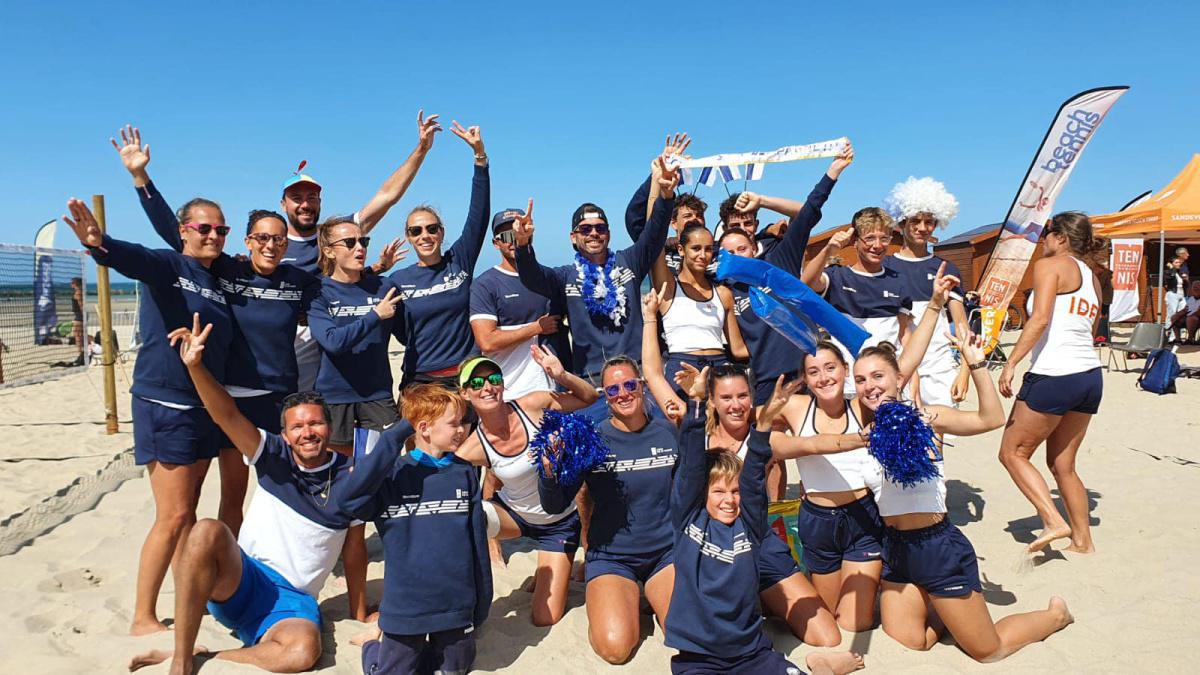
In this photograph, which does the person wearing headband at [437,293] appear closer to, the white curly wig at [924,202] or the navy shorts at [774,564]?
the navy shorts at [774,564]

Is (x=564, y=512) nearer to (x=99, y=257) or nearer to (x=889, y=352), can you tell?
(x=889, y=352)

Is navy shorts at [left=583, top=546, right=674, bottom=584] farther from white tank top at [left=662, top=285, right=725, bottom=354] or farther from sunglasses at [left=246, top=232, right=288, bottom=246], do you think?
sunglasses at [left=246, top=232, right=288, bottom=246]

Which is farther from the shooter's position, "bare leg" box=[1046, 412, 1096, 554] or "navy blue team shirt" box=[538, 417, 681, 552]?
"bare leg" box=[1046, 412, 1096, 554]

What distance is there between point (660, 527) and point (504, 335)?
5.61ft

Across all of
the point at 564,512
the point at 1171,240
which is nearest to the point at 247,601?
the point at 564,512

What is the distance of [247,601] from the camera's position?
3.77 m

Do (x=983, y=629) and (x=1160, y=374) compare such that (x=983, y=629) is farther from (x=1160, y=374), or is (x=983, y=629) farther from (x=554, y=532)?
(x=1160, y=374)

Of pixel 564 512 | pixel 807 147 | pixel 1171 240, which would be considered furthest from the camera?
pixel 1171 240

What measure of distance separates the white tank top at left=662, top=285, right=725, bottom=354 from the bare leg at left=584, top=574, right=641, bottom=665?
1.68m

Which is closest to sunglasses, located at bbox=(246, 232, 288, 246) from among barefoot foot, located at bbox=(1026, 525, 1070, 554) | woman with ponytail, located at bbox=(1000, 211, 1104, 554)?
woman with ponytail, located at bbox=(1000, 211, 1104, 554)

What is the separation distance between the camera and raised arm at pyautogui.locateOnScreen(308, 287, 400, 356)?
4.60m

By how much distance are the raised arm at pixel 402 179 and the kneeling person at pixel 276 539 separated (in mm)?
1835

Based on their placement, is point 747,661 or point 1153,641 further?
point 1153,641

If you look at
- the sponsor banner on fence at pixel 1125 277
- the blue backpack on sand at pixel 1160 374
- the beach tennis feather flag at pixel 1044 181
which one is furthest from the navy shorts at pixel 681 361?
the sponsor banner on fence at pixel 1125 277
